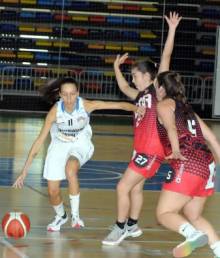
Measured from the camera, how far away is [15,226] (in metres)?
8.22

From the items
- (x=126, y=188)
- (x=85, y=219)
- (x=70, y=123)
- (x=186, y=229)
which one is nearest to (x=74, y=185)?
(x=70, y=123)

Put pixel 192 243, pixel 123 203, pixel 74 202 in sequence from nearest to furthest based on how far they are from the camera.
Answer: pixel 192 243 < pixel 123 203 < pixel 74 202

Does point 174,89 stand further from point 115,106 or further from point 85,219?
point 85,219

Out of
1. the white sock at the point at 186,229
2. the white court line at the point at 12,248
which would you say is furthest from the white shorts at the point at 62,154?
the white sock at the point at 186,229

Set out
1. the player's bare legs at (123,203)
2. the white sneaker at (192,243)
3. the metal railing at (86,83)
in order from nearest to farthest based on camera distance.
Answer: the white sneaker at (192,243)
the player's bare legs at (123,203)
the metal railing at (86,83)

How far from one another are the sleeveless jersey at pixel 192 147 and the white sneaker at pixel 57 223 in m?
1.88

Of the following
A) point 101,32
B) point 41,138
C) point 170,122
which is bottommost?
point 101,32

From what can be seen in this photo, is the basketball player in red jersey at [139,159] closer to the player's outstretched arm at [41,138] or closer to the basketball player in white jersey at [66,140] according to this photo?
the basketball player in white jersey at [66,140]

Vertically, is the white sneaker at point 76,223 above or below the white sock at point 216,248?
below

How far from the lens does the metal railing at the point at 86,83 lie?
2823 centimetres

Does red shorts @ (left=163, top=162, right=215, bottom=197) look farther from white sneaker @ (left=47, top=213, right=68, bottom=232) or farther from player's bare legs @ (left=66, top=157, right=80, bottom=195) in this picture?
white sneaker @ (left=47, top=213, right=68, bottom=232)

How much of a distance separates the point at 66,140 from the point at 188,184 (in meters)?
2.12

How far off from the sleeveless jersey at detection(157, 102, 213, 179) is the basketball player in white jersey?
1.42 metres

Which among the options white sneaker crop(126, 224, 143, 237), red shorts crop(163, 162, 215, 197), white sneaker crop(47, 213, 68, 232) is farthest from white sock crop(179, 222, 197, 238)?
white sneaker crop(47, 213, 68, 232)
